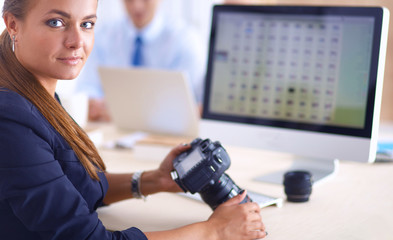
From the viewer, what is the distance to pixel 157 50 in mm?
3203

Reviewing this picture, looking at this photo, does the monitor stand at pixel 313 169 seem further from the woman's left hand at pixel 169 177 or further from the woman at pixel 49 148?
the woman at pixel 49 148

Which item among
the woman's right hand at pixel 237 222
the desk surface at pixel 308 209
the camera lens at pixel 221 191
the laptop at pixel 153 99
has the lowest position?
the desk surface at pixel 308 209

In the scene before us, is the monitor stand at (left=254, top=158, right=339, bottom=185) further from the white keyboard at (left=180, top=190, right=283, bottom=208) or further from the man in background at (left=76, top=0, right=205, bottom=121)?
the man in background at (left=76, top=0, right=205, bottom=121)

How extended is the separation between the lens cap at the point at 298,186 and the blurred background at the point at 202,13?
184 centimetres

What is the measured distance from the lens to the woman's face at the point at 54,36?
822 millimetres

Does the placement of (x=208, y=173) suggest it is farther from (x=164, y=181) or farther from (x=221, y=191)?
(x=164, y=181)

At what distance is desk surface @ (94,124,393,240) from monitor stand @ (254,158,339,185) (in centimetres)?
2

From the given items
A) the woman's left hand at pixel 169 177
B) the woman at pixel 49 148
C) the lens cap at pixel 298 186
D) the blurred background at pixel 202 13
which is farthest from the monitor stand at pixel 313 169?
the blurred background at pixel 202 13

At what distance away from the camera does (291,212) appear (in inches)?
42.5

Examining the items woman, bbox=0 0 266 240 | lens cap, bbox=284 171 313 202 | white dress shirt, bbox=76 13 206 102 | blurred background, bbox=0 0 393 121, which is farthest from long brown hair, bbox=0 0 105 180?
white dress shirt, bbox=76 13 206 102

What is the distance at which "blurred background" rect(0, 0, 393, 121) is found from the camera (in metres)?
2.88

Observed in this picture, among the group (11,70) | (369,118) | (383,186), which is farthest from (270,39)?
(11,70)

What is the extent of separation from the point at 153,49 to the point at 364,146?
2.17 metres

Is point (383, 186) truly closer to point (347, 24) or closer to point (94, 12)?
point (347, 24)
